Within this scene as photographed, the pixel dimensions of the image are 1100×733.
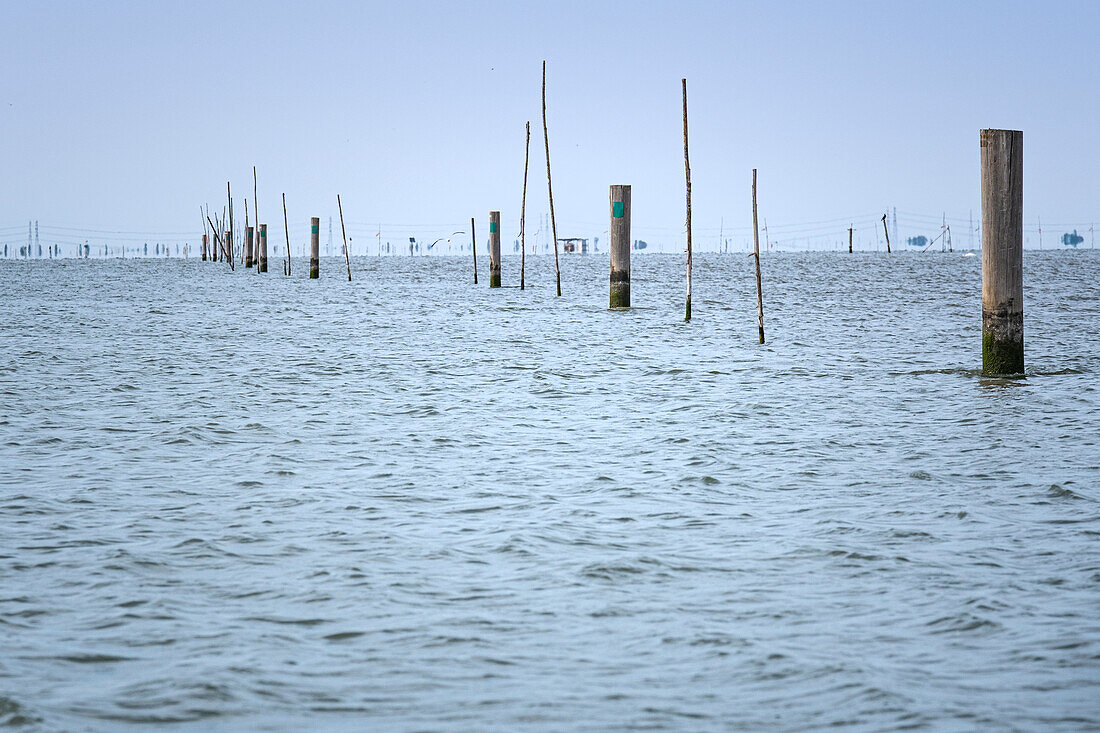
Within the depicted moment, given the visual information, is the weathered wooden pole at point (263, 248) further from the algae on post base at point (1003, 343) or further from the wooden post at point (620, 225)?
the algae on post base at point (1003, 343)

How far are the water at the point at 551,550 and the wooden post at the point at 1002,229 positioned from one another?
72 cm

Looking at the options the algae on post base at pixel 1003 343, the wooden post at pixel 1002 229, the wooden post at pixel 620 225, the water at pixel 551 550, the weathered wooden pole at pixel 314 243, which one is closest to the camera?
the water at pixel 551 550

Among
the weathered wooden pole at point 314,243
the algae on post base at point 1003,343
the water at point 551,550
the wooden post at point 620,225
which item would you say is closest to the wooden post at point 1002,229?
the algae on post base at point 1003,343

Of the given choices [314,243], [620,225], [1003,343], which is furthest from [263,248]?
[1003,343]

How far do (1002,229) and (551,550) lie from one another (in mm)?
8058

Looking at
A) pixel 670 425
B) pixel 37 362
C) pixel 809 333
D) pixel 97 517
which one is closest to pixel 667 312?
pixel 809 333

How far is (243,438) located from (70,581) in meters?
4.18

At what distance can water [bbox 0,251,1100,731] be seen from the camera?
13.4 feet

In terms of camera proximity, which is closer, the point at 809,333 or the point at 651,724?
the point at 651,724

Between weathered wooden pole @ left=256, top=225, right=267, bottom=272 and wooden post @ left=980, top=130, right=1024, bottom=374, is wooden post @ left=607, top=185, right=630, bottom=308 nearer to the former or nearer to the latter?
wooden post @ left=980, top=130, right=1024, bottom=374

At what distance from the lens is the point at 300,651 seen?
4.52 meters

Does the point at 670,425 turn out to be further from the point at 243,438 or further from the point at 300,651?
the point at 300,651

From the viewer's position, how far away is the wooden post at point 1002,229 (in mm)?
12203

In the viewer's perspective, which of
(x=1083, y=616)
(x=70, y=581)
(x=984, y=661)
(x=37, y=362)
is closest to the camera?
(x=984, y=661)
